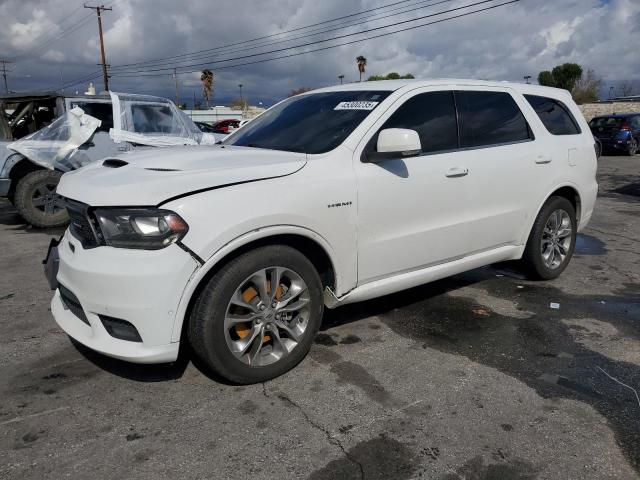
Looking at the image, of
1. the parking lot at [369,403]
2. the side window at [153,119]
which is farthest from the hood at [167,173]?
the side window at [153,119]

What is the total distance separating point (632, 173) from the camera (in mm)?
15070

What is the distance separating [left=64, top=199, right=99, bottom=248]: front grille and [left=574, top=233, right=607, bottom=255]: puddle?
18.5 feet

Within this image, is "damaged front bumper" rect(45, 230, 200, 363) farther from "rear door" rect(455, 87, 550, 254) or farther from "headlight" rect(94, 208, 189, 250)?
"rear door" rect(455, 87, 550, 254)

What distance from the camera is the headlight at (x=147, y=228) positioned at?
104 inches

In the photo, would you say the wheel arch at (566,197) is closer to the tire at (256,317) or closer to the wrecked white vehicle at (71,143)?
the tire at (256,317)

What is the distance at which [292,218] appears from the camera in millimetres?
2988

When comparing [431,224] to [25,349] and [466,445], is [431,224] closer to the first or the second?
[466,445]

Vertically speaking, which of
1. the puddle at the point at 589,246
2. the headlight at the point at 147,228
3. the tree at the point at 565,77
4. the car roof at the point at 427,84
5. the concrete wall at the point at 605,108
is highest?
the tree at the point at 565,77

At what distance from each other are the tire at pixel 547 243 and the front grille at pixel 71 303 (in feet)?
12.5

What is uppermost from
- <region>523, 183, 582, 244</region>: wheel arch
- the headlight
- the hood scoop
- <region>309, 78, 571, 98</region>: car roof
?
<region>309, 78, 571, 98</region>: car roof

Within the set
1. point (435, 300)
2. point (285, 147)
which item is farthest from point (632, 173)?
point (285, 147)

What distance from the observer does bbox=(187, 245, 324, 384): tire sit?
2.79m

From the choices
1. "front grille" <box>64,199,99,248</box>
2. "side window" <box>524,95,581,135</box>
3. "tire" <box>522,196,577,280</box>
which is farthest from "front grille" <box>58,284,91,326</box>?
"side window" <box>524,95,581,135</box>

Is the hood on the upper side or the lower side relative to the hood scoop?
lower
